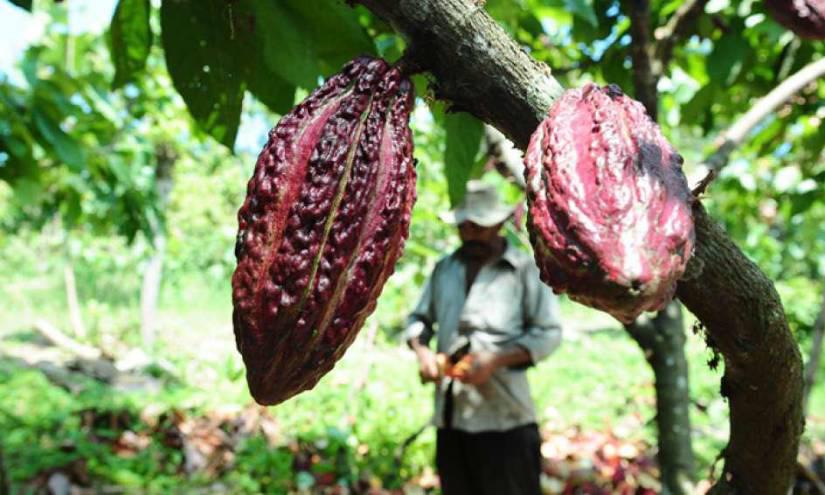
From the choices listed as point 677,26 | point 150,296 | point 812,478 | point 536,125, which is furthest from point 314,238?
point 150,296

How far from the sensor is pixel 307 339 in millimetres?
558

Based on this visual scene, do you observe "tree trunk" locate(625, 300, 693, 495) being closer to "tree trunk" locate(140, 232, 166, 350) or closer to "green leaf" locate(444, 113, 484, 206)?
"green leaf" locate(444, 113, 484, 206)

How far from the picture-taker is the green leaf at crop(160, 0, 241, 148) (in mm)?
924

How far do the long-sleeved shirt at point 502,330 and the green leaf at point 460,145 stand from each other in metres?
2.03

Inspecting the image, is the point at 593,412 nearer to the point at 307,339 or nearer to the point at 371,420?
the point at 371,420

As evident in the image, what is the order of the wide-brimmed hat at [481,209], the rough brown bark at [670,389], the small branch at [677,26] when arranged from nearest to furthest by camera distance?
1. the small branch at [677,26]
2. the rough brown bark at [670,389]
3. the wide-brimmed hat at [481,209]

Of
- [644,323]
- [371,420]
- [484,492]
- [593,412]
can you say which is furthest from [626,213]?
[593,412]

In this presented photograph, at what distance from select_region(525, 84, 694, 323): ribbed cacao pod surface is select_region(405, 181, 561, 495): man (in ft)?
8.16

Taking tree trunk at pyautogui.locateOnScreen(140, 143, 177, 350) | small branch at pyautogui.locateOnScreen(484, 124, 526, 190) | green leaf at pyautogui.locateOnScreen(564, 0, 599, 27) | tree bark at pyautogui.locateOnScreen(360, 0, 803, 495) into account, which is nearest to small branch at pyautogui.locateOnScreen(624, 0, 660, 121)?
green leaf at pyautogui.locateOnScreen(564, 0, 599, 27)

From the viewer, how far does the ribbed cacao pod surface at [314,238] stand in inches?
21.8

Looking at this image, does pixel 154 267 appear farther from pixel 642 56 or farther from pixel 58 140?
pixel 642 56

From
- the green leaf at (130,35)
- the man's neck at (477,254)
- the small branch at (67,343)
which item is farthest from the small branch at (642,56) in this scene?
the small branch at (67,343)

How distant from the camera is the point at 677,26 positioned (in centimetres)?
171

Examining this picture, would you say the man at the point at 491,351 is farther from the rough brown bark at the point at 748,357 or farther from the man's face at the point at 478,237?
the rough brown bark at the point at 748,357
